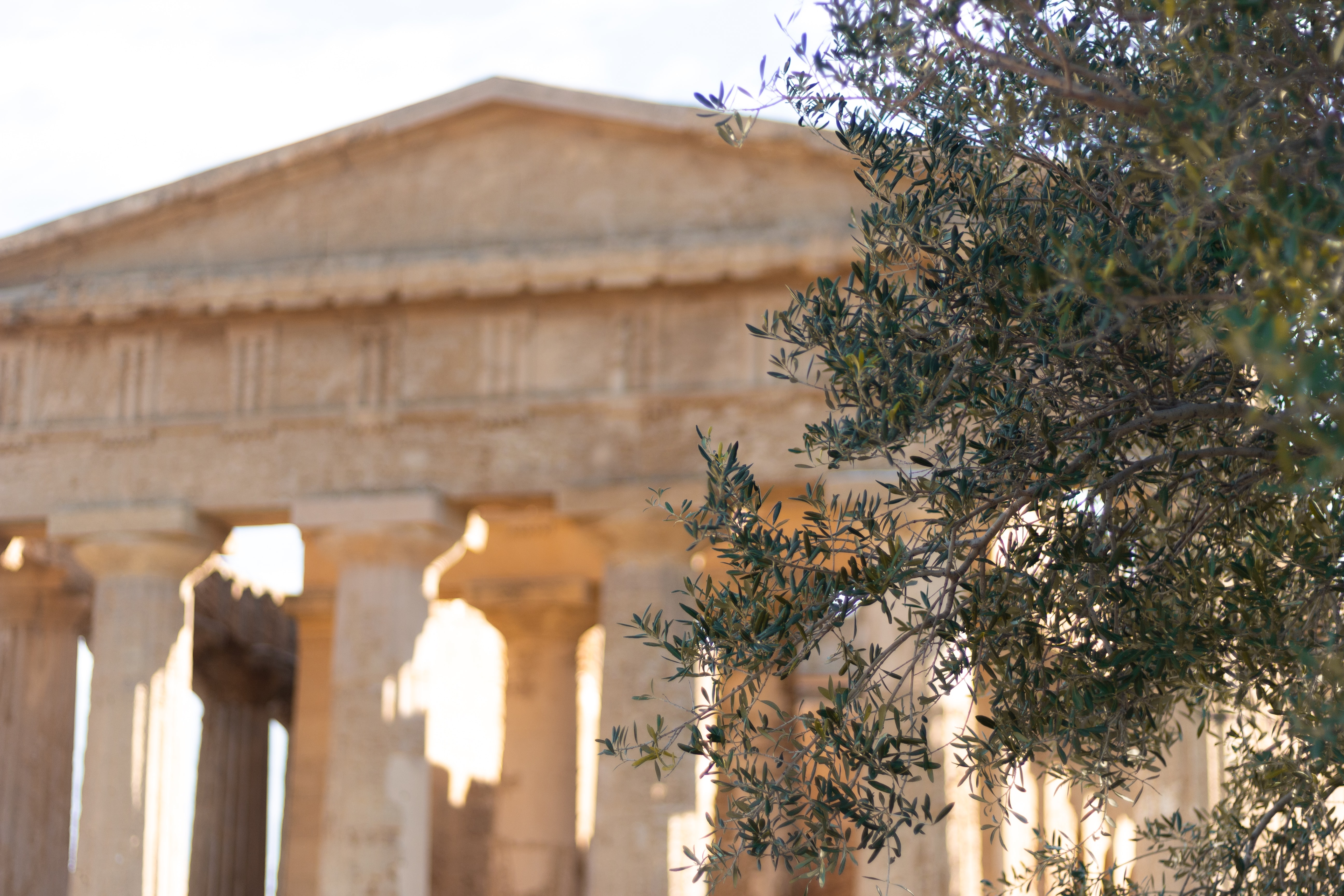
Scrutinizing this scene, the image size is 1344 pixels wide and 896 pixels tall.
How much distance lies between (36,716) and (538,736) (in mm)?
5195

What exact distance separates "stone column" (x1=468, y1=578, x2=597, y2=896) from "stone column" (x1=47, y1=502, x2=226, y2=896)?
170 inches

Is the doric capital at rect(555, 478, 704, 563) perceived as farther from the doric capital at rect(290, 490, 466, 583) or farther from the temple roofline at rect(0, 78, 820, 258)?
the temple roofline at rect(0, 78, 820, 258)

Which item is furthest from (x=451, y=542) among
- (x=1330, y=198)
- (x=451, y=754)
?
(x=1330, y=198)

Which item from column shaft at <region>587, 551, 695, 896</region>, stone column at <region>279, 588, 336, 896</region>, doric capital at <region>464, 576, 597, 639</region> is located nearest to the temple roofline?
column shaft at <region>587, 551, 695, 896</region>

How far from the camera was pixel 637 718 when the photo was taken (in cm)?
1296

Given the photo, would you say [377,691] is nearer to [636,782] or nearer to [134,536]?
[636,782]

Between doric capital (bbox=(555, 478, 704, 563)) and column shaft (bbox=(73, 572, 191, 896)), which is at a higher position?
doric capital (bbox=(555, 478, 704, 563))

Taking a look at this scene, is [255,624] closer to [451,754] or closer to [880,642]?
[451,754]

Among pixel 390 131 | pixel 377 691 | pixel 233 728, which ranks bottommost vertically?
pixel 377 691

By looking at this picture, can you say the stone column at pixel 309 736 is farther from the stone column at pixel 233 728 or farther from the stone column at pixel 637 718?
the stone column at pixel 637 718

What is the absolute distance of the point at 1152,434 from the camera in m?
5.88

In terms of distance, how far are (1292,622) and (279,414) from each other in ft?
33.1

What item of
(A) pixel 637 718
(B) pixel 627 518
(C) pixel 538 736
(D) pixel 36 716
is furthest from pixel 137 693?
(C) pixel 538 736

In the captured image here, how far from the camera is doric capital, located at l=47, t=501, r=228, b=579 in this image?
46.0 feet
